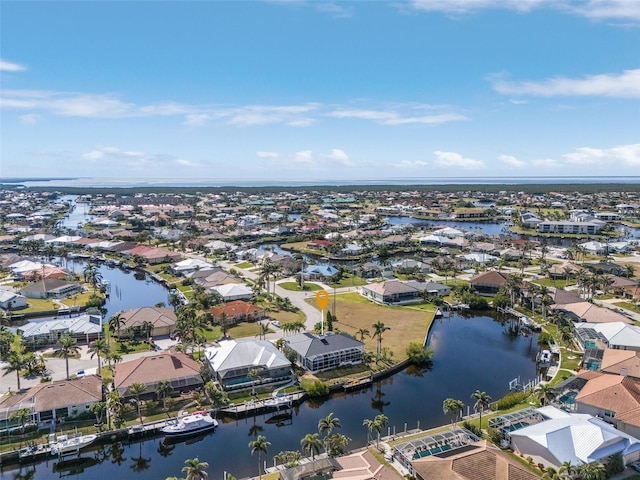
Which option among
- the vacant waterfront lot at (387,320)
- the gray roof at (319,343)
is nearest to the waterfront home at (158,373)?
the gray roof at (319,343)

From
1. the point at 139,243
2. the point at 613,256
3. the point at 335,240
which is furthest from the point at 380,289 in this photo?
the point at 139,243

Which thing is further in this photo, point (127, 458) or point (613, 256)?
point (613, 256)

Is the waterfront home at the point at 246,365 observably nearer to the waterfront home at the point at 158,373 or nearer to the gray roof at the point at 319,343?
the waterfront home at the point at 158,373

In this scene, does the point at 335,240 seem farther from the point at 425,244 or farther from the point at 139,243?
the point at 139,243

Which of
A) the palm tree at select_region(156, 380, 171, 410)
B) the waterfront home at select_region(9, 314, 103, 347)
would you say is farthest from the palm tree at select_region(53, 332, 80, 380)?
the palm tree at select_region(156, 380, 171, 410)

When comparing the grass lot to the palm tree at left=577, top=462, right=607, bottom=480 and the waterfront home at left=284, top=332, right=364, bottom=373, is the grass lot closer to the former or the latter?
the waterfront home at left=284, top=332, right=364, bottom=373
